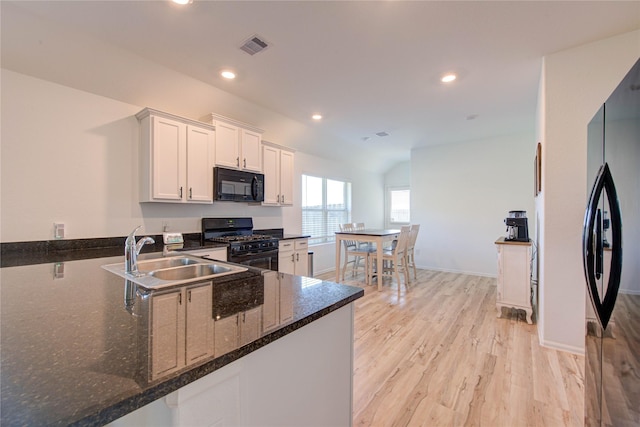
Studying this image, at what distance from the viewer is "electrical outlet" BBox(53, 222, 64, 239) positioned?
238cm

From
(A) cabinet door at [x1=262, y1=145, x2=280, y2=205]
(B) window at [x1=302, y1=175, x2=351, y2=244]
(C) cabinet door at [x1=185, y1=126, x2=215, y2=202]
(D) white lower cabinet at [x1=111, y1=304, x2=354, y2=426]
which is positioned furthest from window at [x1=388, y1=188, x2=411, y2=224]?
(D) white lower cabinet at [x1=111, y1=304, x2=354, y2=426]

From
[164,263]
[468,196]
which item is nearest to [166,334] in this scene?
[164,263]

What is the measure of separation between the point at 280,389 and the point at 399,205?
23.3ft

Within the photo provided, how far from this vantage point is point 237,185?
3482mm

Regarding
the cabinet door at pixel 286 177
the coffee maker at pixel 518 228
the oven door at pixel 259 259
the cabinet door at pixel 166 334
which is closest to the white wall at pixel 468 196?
the coffee maker at pixel 518 228

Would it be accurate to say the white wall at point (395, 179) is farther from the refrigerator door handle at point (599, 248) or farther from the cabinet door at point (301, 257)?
the refrigerator door handle at point (599, 248)

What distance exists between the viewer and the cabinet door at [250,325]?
728 millimetres

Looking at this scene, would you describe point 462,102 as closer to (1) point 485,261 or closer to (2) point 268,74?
(2) point 268,74

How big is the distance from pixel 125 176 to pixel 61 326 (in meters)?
2.46

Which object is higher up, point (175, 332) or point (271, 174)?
point (271, 174)

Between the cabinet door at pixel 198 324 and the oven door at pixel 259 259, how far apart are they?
6.63 ft

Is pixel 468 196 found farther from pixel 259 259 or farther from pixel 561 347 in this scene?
pixel 259 259

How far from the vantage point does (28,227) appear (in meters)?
2.25

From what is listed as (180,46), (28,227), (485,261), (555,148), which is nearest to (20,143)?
(28,227)
